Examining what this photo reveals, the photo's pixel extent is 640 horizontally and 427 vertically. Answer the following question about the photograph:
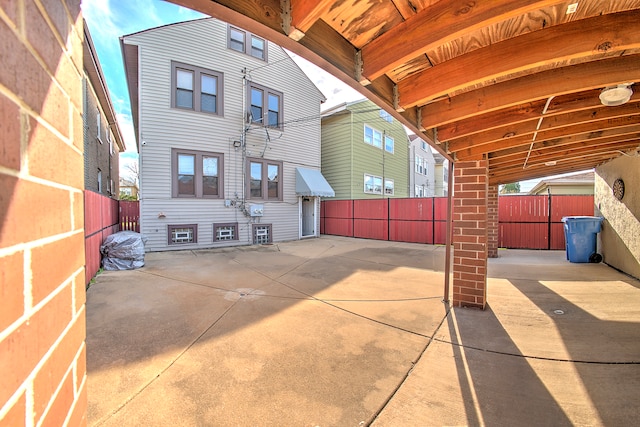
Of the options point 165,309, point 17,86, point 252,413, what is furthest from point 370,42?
point 165,309

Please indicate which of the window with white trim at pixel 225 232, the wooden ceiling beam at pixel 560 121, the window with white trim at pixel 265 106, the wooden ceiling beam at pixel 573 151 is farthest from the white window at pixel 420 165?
the wooden ceiling beam at pixel 560 121

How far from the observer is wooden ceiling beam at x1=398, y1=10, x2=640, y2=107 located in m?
1.79

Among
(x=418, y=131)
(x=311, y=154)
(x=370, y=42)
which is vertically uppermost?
(x=311, y=154)

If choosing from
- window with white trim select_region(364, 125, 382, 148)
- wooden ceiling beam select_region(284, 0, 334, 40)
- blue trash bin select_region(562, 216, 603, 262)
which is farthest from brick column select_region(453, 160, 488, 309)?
window with white trim select_region(364, 125, 382, 148)

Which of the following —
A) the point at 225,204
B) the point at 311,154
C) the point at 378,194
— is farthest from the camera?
the point at 378,194

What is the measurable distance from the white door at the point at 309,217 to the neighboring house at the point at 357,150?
6.95ft

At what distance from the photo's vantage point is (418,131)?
311 centimetres

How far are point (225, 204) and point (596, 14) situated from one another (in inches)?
405

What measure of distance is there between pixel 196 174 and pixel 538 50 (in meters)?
9.98

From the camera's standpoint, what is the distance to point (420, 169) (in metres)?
23.7

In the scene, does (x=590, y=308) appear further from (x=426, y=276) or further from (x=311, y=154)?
(x=311, y=154)

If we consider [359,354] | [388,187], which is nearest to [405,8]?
[359,354]

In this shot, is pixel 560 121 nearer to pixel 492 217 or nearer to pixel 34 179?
pixel 34 179

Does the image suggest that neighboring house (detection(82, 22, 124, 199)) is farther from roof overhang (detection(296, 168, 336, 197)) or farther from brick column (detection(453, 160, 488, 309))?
Result: brick column (detection(453, 160, 488, 309))
